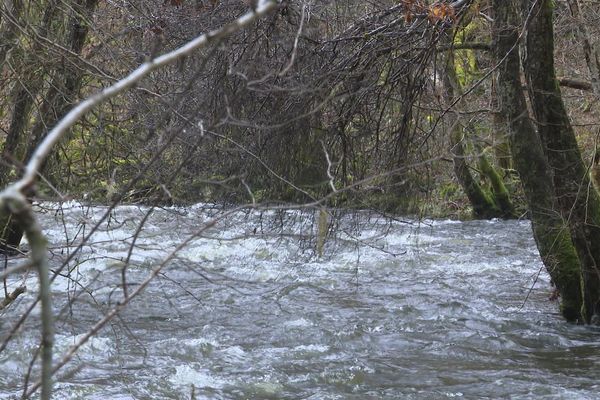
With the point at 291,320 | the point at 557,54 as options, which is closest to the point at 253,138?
the point at 291,320

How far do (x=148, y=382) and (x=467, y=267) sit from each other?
22.6 feet

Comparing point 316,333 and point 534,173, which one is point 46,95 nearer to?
point 316,333

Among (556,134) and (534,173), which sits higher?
(556,134)

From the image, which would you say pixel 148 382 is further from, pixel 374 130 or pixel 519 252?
pixel 519 252

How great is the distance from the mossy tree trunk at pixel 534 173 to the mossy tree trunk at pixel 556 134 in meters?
0.16

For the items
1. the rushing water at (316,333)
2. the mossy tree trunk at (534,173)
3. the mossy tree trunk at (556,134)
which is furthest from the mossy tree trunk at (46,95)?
the mossy tree trunk at (556,134)

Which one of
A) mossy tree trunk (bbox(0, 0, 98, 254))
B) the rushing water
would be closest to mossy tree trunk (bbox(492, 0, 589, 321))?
the rushing water

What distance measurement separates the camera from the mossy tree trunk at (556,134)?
7727 mm

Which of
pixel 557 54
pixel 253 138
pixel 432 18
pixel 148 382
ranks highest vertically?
pixel 557 54

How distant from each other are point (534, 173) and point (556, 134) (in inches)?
24.4

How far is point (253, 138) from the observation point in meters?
6.72

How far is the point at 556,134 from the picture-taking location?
25.5 ft

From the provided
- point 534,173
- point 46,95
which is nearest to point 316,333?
point 534,173

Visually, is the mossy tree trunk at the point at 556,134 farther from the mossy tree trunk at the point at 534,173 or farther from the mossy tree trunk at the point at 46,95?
the mossy tree trunk at the point at 46,95
